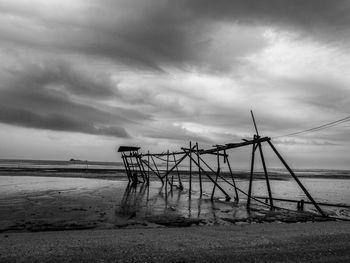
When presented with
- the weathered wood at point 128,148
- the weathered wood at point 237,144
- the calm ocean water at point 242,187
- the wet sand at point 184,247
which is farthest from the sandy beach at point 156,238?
the weathered wood at point 128,148

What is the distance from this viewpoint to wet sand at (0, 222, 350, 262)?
6793 mm

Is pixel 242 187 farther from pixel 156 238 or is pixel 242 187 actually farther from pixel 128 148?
pixel 156 238

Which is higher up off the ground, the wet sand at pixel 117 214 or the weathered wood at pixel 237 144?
the weathered wood at pixel 237 144

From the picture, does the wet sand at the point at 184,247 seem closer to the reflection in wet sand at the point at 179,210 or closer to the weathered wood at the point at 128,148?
the reflection in wet sand at the point at 179,210

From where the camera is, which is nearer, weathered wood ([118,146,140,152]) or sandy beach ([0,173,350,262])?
sandy beach ([0,173,350,262])

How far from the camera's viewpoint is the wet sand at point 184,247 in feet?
22.3

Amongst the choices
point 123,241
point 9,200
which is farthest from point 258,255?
point 9,200

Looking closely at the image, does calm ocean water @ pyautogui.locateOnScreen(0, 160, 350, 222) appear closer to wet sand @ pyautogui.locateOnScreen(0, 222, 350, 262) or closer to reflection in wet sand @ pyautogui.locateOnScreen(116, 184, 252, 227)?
reflection in wet sand @ pyautogui.locateOnScreen(116, 184, 252, 227)

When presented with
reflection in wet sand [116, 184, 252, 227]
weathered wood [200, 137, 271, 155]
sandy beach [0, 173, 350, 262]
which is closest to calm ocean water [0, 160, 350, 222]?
reflection in wet sand [116, 184, 252, 227]

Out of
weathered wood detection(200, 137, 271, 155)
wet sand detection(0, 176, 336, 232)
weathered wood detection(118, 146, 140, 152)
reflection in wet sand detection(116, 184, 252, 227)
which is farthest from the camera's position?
weathered wood detection(118, 146, 140, 152)

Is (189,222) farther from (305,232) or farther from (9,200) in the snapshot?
(9,200)

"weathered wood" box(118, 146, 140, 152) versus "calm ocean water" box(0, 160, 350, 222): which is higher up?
"weathered wood" box(118, 146, 140, 152)

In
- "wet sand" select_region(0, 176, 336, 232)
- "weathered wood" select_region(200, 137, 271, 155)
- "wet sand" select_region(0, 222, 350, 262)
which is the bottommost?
"wet sand" select_region(0, 176, 336, 232)

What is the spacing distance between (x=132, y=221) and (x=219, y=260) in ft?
23.6
